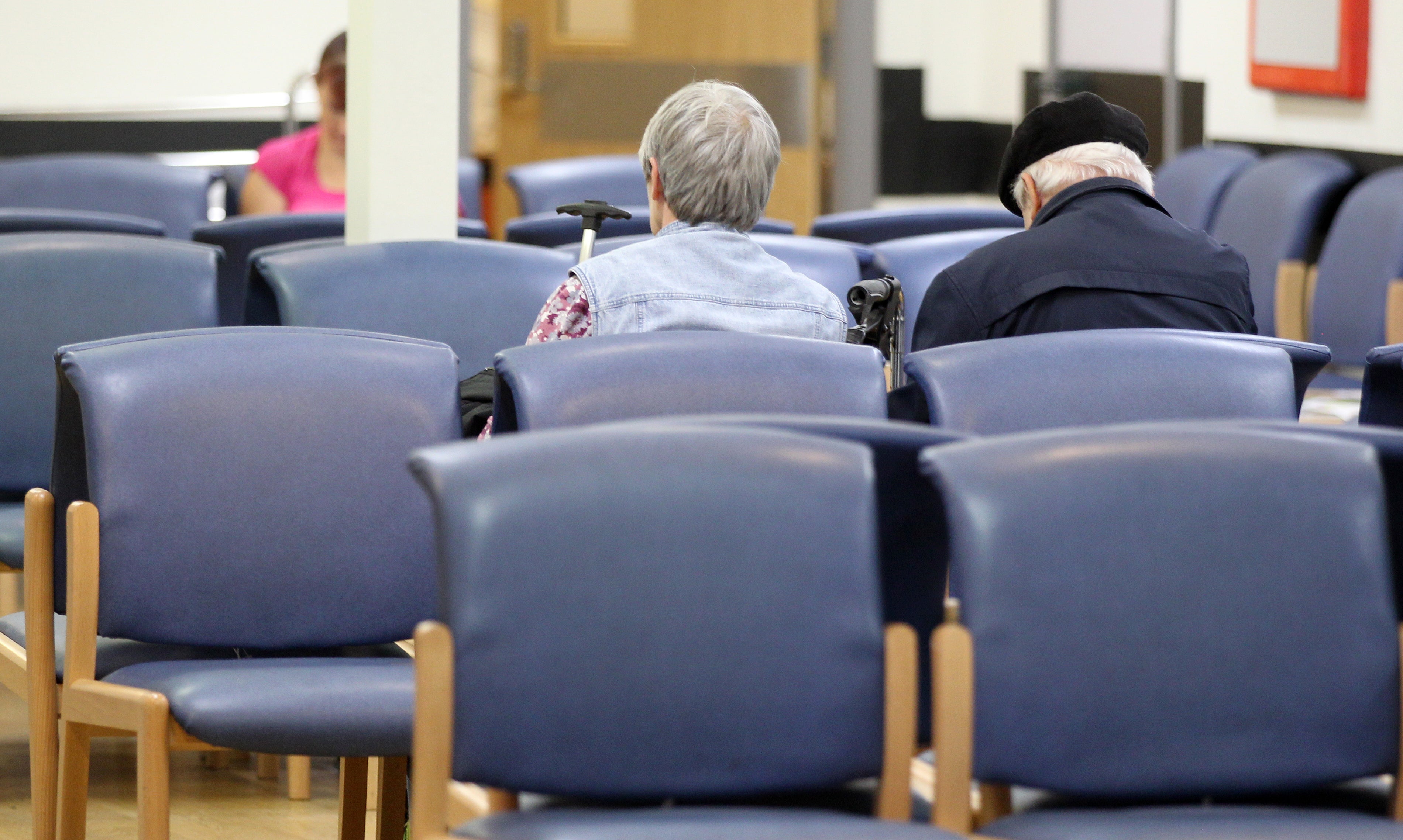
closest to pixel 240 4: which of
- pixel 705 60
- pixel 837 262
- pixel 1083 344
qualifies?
pixel 705 60

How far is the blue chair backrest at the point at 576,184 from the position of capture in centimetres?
556

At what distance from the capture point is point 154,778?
83.6 inches

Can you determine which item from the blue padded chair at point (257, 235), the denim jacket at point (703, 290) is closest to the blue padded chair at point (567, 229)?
the blue padded chair at point (257, 235)

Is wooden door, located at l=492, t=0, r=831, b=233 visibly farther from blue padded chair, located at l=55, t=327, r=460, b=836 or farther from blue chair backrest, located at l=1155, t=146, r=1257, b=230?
blue padded chair, located at l=55, t=327, r=460, b=836

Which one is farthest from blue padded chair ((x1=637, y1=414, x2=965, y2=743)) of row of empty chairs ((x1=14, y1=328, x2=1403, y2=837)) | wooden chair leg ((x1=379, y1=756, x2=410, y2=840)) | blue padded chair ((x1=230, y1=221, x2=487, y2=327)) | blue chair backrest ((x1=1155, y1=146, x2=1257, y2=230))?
blue chair backrest ((x1=1155, y1=146, x2=1257, y2=230))

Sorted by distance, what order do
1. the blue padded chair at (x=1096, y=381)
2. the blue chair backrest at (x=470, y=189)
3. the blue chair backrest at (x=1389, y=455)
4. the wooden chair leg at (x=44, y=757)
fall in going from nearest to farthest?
the blue chair backrest at (x=1389, y=455) → the blue padded chair at (x=1096, y=381) → the wooden chair leg at (x=44, y=757) → the blue chair backrest at (x=470, y=189)

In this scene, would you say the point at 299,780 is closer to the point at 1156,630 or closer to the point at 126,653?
the point at 126,653

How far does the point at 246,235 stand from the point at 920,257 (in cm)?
148

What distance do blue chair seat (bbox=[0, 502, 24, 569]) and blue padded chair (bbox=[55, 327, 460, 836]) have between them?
60 cm

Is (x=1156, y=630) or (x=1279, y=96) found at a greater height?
(x=1279, y=96)

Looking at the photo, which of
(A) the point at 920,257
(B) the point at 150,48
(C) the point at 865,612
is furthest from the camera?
(B) the point at 150,48

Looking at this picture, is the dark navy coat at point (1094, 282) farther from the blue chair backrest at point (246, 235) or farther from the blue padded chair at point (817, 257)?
the blue chair backrest at point (246, 235)

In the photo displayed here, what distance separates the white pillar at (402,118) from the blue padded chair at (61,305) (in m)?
0.37

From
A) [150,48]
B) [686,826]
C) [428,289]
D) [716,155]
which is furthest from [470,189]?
[686,826]
